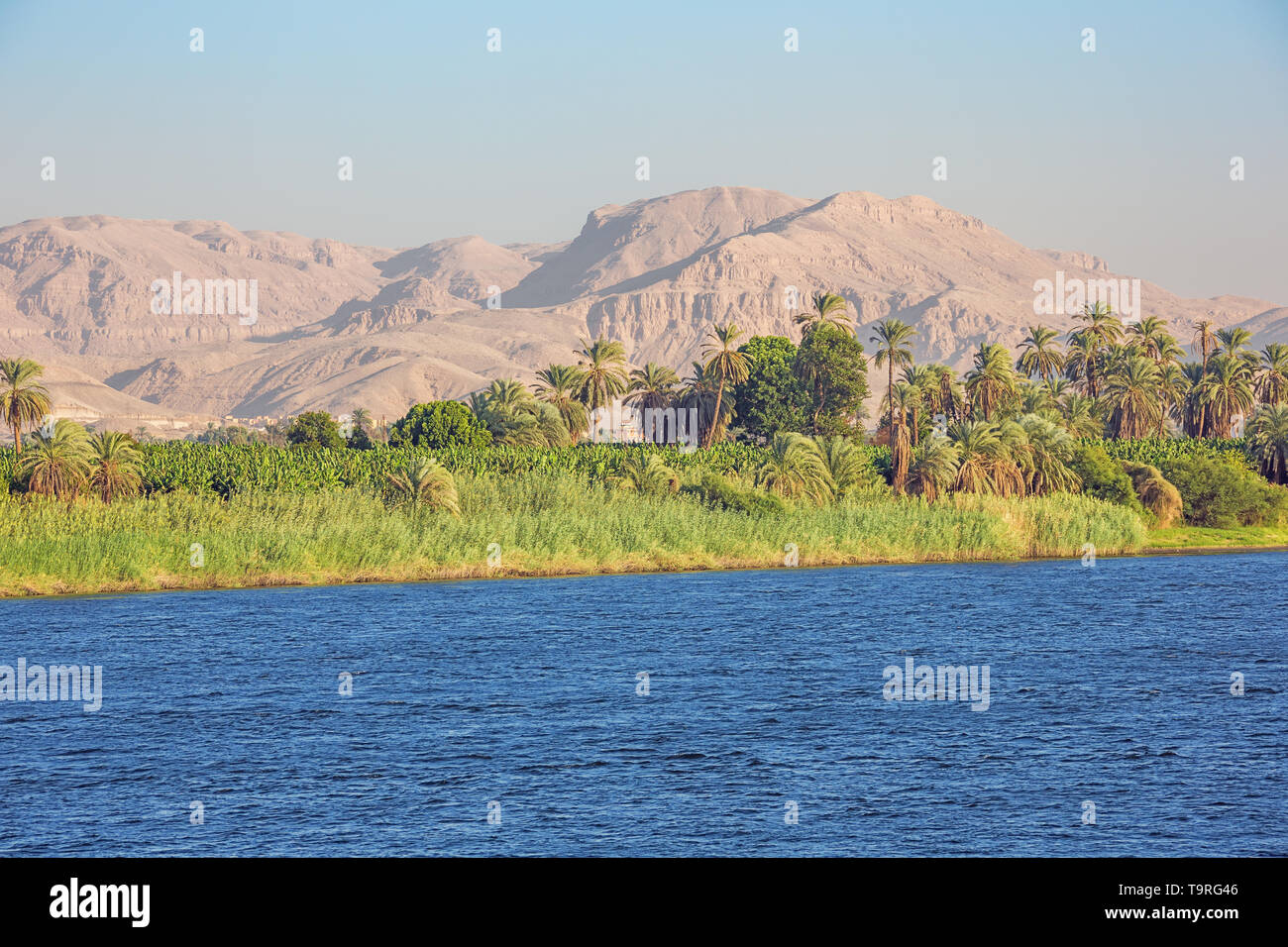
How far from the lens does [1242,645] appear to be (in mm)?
50250

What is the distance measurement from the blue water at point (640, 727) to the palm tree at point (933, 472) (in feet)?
67.7

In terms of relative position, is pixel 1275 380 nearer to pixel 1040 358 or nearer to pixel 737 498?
pixel 1040 358

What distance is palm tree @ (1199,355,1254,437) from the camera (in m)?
117

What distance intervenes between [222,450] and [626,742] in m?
54.7

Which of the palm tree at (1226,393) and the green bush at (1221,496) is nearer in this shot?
the green bush at (1221,496)

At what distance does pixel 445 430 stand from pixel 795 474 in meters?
26.6

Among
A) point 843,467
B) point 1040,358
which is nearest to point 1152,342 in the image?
point 1040,358

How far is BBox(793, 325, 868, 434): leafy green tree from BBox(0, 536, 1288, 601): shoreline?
36.9 m

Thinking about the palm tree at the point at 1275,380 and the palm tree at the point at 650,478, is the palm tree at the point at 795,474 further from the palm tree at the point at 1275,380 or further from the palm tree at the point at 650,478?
the palm tree at the point at 1275,380

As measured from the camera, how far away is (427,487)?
245ft

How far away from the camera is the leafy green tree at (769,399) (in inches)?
4670

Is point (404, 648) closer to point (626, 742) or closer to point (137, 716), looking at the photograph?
point (137, 716)
